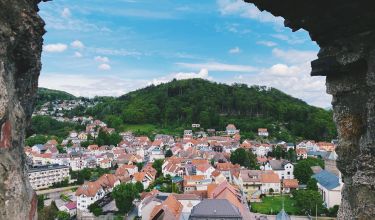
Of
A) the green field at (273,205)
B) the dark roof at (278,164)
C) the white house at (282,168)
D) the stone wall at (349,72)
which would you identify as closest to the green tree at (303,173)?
the white house at (282,168)

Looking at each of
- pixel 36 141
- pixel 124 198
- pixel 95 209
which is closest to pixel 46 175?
pixel 95 209

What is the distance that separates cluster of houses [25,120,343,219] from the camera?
34831 mm

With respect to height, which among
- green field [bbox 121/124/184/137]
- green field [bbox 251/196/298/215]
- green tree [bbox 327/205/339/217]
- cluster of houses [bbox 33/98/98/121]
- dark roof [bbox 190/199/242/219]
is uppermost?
cluster of houses [bbox 33/98/98/121]

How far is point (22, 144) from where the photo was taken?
5.05 meters

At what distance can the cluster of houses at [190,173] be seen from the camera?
114ft

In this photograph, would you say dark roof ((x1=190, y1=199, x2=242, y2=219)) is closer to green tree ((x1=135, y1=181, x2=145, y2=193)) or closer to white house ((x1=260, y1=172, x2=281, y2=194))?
green tree ((x1=135, y1=181, x2=145, y2=193))

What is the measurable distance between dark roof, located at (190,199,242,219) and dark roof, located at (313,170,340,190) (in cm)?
1419

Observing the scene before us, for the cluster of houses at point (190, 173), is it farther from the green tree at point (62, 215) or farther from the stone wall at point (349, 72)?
the stone wall at point (349, 72)

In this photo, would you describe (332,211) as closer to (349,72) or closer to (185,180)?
(185,180)

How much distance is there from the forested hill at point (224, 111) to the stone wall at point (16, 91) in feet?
302

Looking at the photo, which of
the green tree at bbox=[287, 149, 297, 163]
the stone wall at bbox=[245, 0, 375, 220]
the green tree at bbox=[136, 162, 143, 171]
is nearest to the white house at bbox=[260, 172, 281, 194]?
the green tree at bbox=[287, 149, 297, 163]

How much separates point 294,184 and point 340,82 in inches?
1867

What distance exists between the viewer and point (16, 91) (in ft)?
16.1

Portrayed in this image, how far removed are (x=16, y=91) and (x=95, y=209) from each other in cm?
4053
